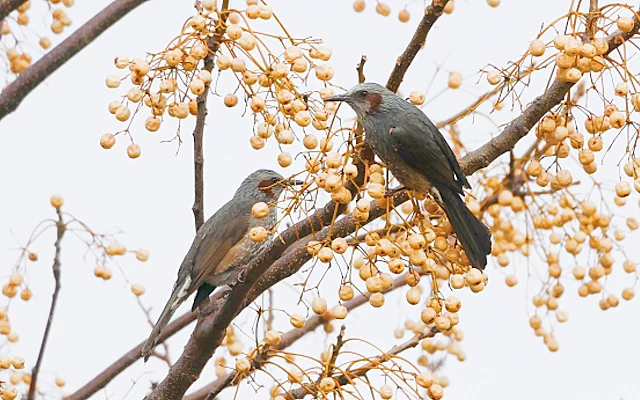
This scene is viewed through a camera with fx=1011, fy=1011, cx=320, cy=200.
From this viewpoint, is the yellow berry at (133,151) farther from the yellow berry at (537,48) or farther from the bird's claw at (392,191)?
the yellow berry at (537,48)

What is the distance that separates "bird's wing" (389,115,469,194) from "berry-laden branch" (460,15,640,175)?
18 cm

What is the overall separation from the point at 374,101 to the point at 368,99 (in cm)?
4

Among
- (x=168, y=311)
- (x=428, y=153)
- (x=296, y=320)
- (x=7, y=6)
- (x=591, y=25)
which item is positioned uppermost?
(x=7, y=6)

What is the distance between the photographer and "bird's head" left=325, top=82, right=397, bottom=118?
362 cm

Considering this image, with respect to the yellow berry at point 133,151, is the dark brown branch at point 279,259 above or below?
below

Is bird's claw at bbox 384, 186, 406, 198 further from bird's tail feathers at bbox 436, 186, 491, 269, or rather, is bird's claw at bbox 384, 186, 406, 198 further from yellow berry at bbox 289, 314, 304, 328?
yellow berry at bbox 289, 314, 304, 328

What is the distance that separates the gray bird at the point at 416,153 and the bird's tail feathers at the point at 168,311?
121 centimetres

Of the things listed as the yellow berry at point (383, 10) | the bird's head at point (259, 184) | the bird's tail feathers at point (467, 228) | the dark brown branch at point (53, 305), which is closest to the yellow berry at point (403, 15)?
the yellow berry at point (383, 10)

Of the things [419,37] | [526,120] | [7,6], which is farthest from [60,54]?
[526,120]

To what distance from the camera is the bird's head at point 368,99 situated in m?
3.62

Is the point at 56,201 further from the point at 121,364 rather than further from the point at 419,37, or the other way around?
the point at 419,37

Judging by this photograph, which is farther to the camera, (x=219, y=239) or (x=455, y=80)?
(x=219, y=239)

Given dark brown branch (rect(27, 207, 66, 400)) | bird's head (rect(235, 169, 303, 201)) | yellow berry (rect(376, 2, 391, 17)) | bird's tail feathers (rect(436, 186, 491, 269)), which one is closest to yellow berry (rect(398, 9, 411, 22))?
yellow berry (rect(376, 2, 391, 17))

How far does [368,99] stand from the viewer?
12.0 feet
